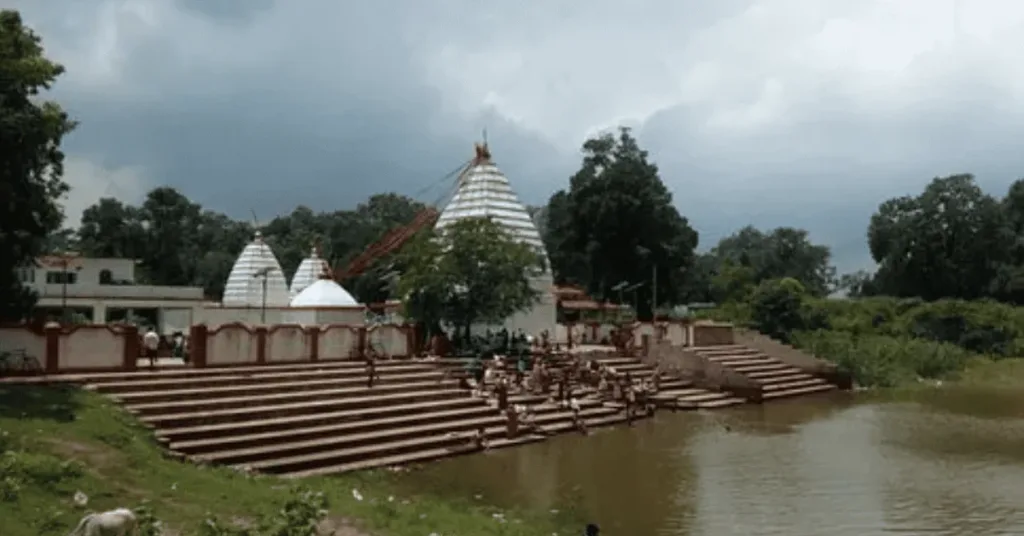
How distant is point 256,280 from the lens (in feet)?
131

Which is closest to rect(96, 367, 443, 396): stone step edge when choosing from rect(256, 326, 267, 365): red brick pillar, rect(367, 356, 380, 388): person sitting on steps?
rect(367, 356, 380, 388): person sitting on steps

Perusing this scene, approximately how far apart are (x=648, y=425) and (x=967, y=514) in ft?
34.0

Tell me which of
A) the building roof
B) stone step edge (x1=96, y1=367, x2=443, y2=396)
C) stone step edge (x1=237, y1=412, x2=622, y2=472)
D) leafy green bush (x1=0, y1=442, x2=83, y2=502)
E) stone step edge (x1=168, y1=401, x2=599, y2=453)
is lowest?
stone step edge (x1=237, y1=412, x2=622, y2=472)

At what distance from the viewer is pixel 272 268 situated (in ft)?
133

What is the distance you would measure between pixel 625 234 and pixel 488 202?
1657 cm

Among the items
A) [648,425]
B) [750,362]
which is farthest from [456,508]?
[750,362]

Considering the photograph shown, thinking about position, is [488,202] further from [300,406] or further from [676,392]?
[300,406]

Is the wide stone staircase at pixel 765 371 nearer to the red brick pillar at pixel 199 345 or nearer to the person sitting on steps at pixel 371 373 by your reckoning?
the person sitting on steps at pixel 371 373

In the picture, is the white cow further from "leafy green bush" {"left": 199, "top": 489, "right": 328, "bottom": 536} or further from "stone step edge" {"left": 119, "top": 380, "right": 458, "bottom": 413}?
"stone step edge" {"left": 119, "top": 380, "right": 458, "bottom": 413}

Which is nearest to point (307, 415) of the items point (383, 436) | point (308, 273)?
point (383, 436)

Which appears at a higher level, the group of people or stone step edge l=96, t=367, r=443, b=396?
the group of people

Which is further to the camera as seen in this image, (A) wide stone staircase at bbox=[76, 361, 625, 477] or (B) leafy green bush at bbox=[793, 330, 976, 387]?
(B) leafy green bush at bbox=[793, 330, 976, 387]

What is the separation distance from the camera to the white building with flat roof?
37188mm

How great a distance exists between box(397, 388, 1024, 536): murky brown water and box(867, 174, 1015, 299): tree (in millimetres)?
35258
